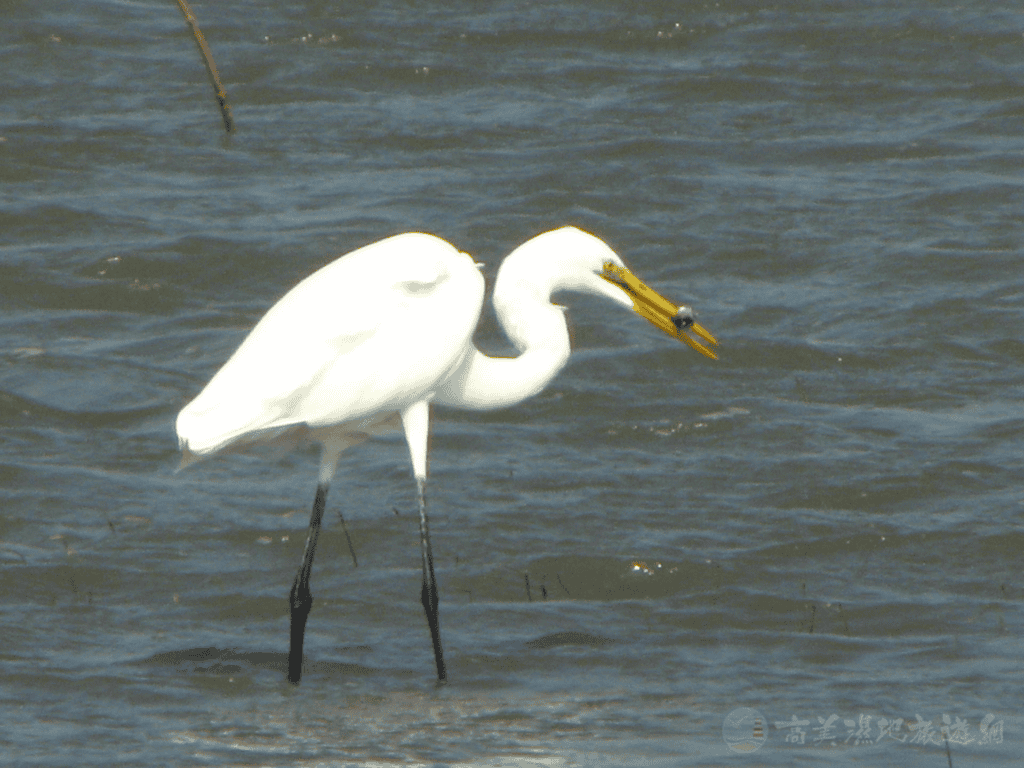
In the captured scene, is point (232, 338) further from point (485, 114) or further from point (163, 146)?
point (485, 114)

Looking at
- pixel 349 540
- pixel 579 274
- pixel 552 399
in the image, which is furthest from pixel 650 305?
pixel 552 399

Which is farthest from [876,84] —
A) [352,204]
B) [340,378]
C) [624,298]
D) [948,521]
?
[340,378]

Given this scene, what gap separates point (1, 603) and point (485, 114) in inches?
267

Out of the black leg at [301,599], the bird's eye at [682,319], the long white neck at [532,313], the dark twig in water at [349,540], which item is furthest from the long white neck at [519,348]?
the dark twig in water at [349,540]

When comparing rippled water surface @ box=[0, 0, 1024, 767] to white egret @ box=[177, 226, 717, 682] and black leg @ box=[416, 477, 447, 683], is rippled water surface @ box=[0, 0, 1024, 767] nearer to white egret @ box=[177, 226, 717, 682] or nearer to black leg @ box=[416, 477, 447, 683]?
black leg @ box=[416, 477, 447, 683]

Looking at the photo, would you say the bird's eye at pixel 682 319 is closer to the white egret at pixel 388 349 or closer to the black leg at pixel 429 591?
the white egret at pixel 388 349

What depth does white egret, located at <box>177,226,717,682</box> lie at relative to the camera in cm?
534

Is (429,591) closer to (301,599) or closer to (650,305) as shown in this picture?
(301,599)

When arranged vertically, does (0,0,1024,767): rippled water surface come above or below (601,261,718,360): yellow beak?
below

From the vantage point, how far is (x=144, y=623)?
5988 millimetres

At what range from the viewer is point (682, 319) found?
582 centimetres

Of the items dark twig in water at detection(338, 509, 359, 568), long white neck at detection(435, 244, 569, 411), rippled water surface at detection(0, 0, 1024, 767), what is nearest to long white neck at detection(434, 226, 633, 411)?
long white neck at detection(435, 244, 569, 411)

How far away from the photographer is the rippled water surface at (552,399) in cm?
527

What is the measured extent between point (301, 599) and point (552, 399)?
10.1 feet
